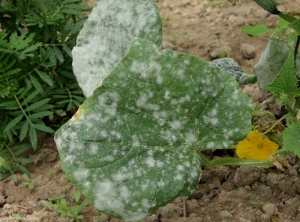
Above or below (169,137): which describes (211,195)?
below

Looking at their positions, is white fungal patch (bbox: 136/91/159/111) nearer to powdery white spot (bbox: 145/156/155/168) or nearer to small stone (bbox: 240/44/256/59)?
powdery white spot (bbox: 145/156/155/168)

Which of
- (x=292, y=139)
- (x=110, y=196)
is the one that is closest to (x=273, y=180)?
(x=292, y=139)

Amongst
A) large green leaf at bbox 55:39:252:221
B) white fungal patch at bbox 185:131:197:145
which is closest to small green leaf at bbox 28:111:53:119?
large green leaf at bbox 55:39:252:221

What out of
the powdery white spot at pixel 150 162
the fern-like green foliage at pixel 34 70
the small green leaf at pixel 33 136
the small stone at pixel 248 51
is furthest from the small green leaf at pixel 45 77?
the small stone at pixel 248 51

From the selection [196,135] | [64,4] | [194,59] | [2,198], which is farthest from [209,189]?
[64,4]

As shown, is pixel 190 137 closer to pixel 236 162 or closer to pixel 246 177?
pixel 236 162
